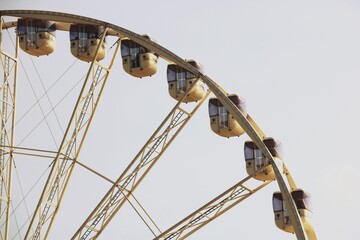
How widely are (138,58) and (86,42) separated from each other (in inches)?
75.6

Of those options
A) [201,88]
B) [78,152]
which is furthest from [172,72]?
[78,152]

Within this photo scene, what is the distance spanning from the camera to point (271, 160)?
1561 inches

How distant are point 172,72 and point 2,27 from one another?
21.1ft

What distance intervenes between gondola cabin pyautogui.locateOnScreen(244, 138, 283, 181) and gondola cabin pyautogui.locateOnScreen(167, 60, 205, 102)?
8.42 feet

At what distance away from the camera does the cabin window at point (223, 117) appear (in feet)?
139

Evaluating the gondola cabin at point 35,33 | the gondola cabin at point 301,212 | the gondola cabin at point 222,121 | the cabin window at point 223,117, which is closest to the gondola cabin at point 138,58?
the gondola cabin at point 222,121

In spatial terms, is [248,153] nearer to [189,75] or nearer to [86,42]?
[189,75]

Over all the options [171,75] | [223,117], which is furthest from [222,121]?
[171,75]

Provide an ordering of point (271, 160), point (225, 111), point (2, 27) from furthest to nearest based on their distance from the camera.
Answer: point (2, 27), point (225, 111), point (271, 160)

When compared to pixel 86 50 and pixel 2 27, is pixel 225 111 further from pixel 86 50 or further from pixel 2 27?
pixel 2 27

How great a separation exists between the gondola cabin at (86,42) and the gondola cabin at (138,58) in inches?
32.4

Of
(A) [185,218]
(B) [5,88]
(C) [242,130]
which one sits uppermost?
(B) [5,88]

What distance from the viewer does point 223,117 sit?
42344 millimetres

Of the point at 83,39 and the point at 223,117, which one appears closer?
the point at 223,117
